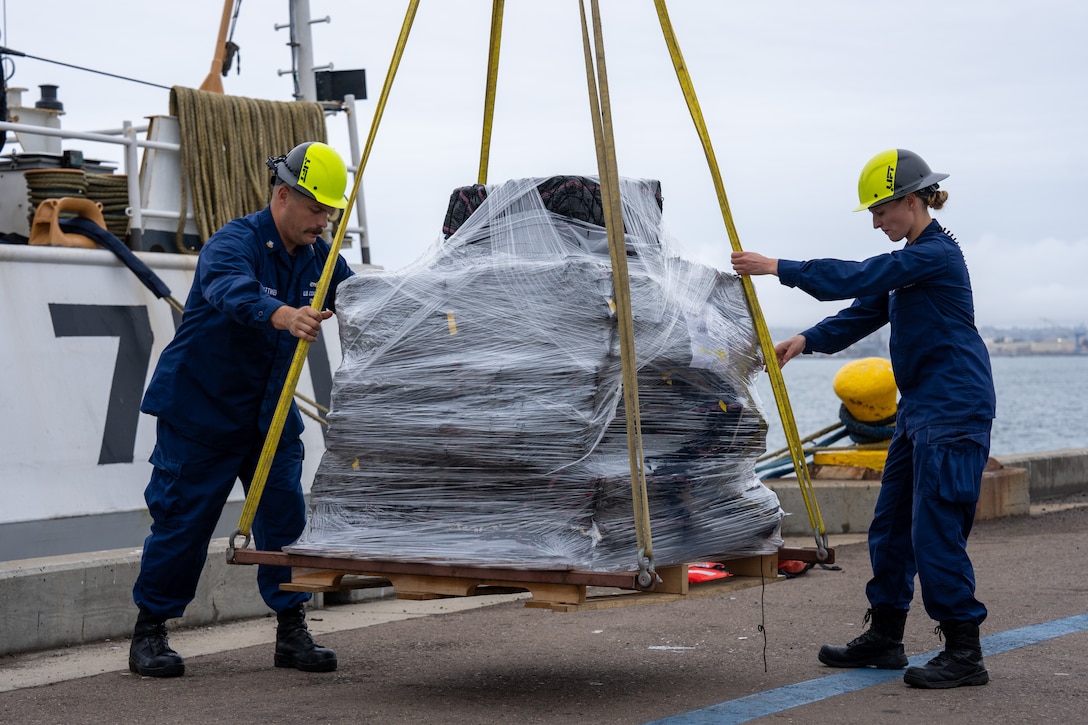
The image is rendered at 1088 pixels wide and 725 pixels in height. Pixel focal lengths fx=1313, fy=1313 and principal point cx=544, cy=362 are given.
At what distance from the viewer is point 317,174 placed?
5137 mm

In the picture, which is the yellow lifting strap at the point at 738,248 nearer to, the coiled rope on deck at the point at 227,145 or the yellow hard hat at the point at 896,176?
the yellow hard hat at the point at 896,176

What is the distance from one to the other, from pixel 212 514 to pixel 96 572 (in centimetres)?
107

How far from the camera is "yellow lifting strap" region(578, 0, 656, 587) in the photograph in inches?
159

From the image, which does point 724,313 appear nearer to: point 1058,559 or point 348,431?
point 348,431

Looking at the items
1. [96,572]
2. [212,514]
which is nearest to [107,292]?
[96,572]

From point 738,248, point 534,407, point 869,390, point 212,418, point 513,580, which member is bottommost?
point 513,580

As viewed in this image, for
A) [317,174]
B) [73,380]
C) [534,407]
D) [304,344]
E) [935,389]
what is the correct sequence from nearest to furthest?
[534,407] < [304,344] < [935,389] < [317,174] < [73,380]

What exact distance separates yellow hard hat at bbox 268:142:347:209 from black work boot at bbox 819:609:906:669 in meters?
2.66

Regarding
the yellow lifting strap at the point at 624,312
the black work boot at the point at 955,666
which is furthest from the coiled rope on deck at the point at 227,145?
the black work boot at the point at 955,666

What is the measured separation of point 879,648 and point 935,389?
1082 mm

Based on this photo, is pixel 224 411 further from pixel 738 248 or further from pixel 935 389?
pixel 935 389

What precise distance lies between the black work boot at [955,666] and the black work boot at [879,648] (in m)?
0.36

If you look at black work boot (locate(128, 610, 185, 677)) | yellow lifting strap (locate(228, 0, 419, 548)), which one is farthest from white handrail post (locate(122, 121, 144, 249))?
yellow lifting strap (locate(228, 0, 419, 548))

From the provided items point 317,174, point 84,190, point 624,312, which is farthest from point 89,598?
point 84,190
